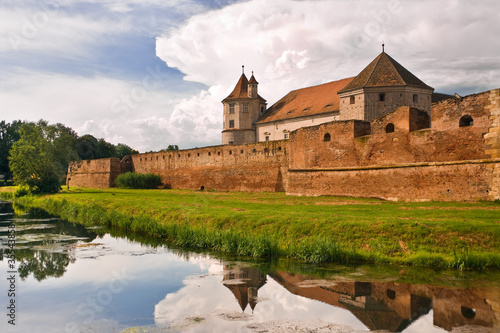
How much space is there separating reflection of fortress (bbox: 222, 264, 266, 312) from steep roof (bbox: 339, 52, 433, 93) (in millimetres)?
21148

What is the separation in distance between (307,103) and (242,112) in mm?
8318

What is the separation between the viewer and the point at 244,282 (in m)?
9.30

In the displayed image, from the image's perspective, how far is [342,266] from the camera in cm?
1009

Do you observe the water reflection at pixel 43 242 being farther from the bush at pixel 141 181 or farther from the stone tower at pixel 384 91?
the stone tower at pixel 384 91

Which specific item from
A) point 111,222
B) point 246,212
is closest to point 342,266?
point 246,212

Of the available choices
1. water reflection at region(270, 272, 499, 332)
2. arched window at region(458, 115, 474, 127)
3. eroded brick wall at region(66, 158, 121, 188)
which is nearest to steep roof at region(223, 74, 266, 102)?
eroded brick wall at region(66, 158, 121, 188)

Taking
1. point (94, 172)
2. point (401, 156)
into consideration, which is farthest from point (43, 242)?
point (94, 172)

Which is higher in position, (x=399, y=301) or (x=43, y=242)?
(x=43, y=242)

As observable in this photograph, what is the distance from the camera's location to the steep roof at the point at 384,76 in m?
28.2

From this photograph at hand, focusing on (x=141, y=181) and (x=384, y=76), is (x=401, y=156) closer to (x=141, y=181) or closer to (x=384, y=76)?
(x=384, y=76)

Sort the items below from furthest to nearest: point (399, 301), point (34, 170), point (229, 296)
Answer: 1. point (34, 170)
2. point (229, 296)
3. point (399, 301)

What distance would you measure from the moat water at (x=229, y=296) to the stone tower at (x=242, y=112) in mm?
30709

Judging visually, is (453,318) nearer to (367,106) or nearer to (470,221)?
(470,221)

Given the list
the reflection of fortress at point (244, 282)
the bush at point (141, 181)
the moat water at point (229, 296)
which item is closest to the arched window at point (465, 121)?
the moat water at point (229, 296)
